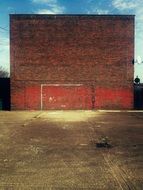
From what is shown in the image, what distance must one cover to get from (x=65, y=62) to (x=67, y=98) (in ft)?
12.3

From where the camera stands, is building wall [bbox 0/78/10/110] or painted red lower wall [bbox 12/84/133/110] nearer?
painted red lower wall [bbox 12/84/133/110]

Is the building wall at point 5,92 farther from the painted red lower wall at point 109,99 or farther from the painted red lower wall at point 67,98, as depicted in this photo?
the painted red lower wall at point 109,99

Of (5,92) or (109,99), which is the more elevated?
(5,92)

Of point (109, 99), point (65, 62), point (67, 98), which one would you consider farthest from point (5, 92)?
point (109, 99)

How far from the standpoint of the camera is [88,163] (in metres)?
10.7

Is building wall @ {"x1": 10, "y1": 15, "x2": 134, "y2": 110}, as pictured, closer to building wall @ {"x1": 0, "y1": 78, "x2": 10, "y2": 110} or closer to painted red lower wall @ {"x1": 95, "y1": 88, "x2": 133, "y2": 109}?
painted red lower wall @ {"x1": 95, "y1": 88, "x2": 133, "y2": 109}

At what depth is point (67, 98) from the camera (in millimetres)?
35719

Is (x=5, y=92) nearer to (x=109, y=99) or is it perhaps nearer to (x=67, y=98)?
(x=67, y=98)

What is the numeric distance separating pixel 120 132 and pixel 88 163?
25.9 feet

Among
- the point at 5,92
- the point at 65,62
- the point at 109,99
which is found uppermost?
the point at 65,62

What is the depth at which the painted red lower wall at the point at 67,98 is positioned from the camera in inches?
1401

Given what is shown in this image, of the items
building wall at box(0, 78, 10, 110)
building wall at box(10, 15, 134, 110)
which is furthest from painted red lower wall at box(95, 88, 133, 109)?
building wall at box(0, 78, 10, 110)

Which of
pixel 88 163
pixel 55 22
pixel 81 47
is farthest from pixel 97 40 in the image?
pixel 88 163

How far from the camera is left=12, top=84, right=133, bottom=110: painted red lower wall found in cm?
3559
